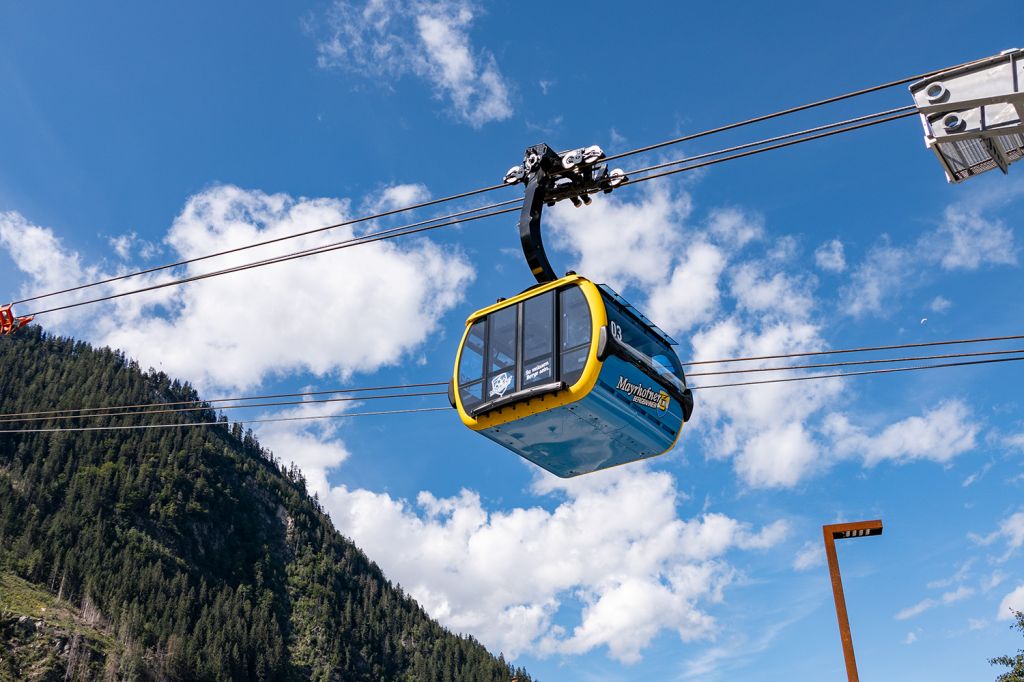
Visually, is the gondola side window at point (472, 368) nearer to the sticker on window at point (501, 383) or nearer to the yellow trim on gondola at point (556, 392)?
the yellow trim on gondola at point (556, 392)

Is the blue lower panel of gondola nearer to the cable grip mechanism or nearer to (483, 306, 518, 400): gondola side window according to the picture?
(483, 306, 518, 400): gondola side window

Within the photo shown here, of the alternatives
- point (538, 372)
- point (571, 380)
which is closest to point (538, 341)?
point (538, 372)

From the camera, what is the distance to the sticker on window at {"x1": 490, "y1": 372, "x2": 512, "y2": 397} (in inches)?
525

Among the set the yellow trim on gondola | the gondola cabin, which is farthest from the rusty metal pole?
the yellow trim on gondola

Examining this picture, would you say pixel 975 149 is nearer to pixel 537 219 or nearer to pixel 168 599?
pixel 537 219

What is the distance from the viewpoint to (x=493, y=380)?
535 inches

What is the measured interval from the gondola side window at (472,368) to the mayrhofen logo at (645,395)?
2285 millimetres

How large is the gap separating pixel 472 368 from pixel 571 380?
2120 millimetres

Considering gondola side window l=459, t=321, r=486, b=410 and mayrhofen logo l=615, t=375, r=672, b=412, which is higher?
gondola side window l=459, t=321, r=486, b=410

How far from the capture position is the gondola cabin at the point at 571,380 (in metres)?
12.5

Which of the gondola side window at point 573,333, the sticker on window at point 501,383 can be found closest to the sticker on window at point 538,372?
the gondola side window at point 573,333

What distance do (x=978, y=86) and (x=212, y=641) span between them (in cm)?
18135

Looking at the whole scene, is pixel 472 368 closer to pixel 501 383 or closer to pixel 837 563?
pixel 501 383

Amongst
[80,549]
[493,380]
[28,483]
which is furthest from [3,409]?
[493,380]
